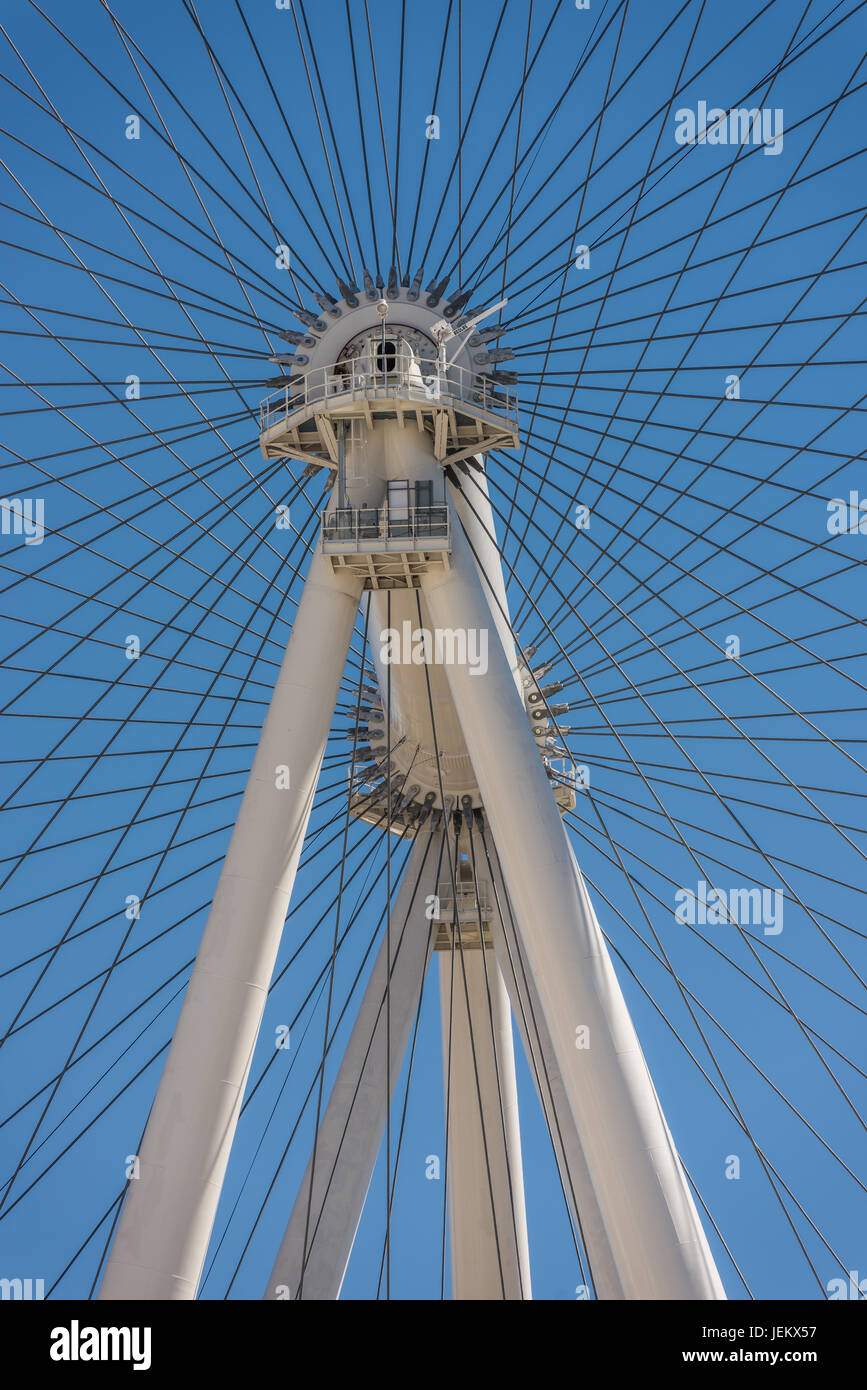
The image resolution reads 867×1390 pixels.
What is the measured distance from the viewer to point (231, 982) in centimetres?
2194

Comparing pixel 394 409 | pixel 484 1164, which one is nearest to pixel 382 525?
pixel 394 409

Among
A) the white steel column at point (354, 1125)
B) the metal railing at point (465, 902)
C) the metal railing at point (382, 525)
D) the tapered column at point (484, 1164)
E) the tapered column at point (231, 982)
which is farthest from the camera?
the metal railing at point (465, 902)

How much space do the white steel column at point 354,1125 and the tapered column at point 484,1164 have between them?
1.44 meters

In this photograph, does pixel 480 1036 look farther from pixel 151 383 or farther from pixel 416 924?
pixel 151 383

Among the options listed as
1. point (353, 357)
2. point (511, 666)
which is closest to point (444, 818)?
point (511, 666)

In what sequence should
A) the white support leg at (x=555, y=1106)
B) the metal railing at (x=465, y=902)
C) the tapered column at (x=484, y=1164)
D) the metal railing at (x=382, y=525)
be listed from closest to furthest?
1. the metal railing at (x=382, y=525)
2. the white support leg at (x=555, y=1106)
3. the tapered column at (x=484, y=1164)
4. the metal railing at (x=465, y=902)

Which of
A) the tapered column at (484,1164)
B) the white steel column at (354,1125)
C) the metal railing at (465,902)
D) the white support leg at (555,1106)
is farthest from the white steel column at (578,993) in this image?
the tapered column at (484,1164)

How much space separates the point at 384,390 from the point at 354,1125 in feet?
39.4

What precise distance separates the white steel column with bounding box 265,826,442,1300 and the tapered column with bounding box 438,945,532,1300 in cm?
144

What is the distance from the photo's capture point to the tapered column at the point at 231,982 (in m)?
20.7

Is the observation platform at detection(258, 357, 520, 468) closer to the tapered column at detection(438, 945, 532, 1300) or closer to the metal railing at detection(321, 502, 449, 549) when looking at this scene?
the metal railing at detection(321, 502, 449, 549)

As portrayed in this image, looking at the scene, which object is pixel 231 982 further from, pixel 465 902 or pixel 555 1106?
pixel 465 902

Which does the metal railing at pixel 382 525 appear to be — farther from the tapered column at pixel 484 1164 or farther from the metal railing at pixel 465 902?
the tapered column at pixel 484 1164
